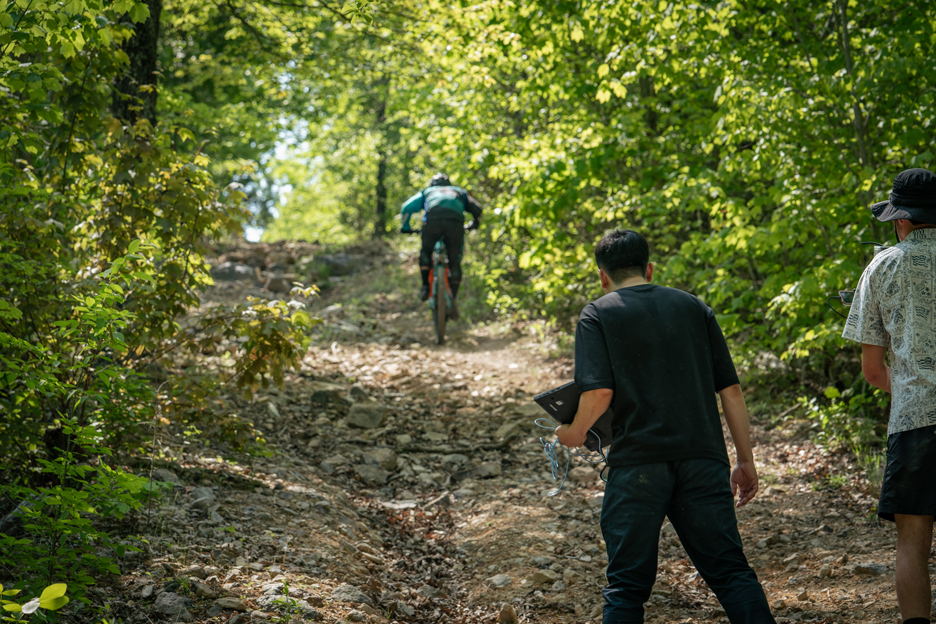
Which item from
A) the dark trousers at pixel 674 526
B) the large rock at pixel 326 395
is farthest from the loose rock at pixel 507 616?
the large rock at pixel 326 395

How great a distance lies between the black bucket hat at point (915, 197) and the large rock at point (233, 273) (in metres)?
15.0

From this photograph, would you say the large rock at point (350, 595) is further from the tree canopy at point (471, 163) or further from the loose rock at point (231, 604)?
the tree canopy at point (471, 163)

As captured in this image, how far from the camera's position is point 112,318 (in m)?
3.14

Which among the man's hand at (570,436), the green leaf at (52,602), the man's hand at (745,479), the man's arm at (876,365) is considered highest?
the man's arm at (876,365)

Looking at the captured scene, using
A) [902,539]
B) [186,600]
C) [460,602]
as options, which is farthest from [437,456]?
[902,539]

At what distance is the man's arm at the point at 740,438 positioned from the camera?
272cm

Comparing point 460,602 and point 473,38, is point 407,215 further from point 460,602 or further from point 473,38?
point 460,602

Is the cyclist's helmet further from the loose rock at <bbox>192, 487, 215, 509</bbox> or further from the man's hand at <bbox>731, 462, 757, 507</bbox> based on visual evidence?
the man's hand at <bbox>731, 462, 757, 507</bbox>

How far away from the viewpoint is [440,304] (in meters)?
10.5

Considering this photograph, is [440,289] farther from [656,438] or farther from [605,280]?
[656,438]

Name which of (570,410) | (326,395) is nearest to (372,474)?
(326,395)

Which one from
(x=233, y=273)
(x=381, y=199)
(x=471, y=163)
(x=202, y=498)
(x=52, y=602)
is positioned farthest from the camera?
(x=381, y=199)

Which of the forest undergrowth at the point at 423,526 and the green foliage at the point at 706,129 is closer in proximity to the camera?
→ the forest undergrowth at the point at 423,526

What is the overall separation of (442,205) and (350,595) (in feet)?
23.3
